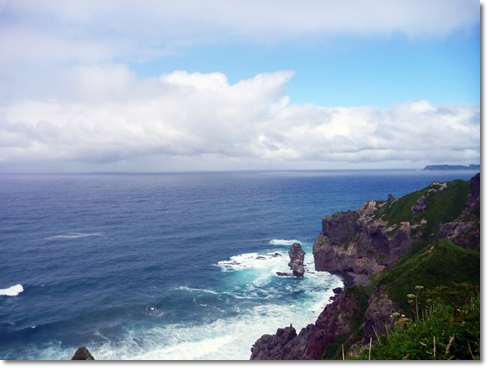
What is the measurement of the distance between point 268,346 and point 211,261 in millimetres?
18291

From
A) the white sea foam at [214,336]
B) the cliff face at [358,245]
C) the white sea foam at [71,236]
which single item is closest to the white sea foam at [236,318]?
the white sea foam at [214,336]

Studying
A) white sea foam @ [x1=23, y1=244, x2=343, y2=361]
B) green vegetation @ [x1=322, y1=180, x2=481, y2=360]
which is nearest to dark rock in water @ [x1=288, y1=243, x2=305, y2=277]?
white sea foam @ [x1=23, y1=244, x2=343, y2=361]

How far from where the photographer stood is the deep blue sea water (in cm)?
2041

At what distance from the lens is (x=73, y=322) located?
22562 mm

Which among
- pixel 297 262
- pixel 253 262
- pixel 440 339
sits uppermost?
pixel 440 339

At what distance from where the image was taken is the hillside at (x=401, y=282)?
6.65 m

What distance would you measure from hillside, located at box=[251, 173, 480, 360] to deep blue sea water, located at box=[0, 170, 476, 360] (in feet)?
8.15

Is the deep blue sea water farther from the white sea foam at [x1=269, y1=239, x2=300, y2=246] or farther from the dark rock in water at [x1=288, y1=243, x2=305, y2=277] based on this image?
the dark rock in water at [x1=288, y1=243, x2=305, y2=277]

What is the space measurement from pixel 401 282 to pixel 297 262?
55.3 feet

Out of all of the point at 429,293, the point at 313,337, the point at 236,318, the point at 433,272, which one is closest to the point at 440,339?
the point at 429,293

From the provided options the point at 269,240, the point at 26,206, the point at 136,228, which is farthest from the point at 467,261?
the point at 26,206

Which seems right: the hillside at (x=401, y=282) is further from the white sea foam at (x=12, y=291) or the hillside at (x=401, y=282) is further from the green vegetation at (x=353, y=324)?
the white sea foam at (x=12, y=291)

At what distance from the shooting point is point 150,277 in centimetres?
3108

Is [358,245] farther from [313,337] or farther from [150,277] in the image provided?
[150,277]
